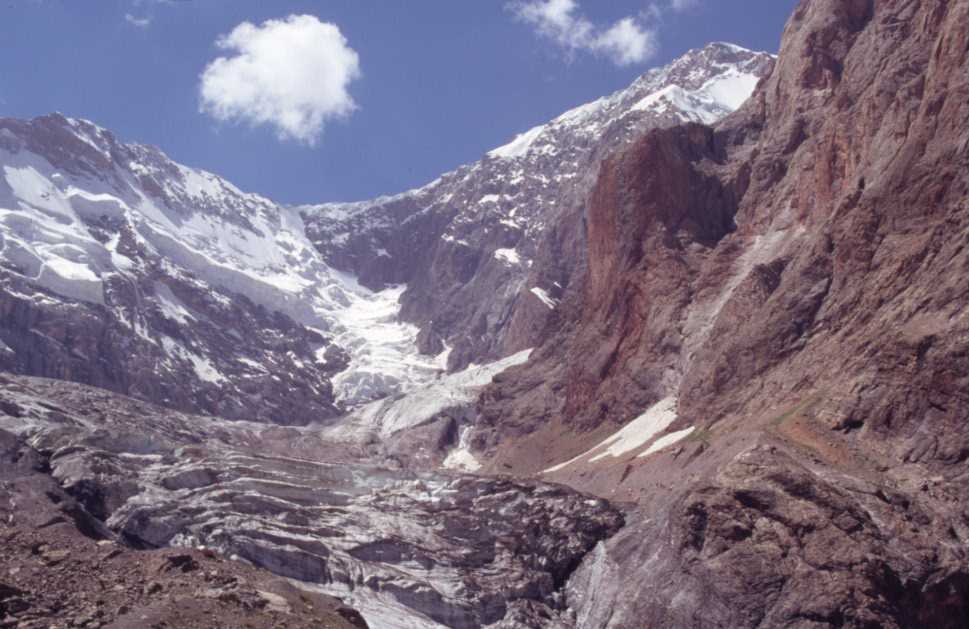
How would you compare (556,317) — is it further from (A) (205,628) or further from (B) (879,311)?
(A) (205,628)

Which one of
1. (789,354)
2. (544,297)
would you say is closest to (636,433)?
(789,354)

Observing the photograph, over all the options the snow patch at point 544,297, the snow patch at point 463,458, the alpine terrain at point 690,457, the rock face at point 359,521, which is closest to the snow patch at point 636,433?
the alpine terrain at point 690,457

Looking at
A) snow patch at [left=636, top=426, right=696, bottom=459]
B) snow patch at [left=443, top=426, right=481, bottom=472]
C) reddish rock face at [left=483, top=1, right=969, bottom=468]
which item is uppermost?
reddish rock face at [left=483, top=1, right=969, bottom=468]

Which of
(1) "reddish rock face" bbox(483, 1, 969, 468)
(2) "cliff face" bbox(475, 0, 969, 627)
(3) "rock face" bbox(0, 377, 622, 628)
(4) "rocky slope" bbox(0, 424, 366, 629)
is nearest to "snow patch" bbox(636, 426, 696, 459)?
(2) "cliff face" bbox(475, 0, 969, 627)

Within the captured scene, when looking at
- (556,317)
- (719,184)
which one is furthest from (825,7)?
(556,317)

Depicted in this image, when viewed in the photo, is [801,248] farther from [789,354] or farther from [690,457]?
[690,457]

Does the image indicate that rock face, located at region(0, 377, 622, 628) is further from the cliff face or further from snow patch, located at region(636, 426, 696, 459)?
snow patch, located at region(636, 426, 696, 459)
